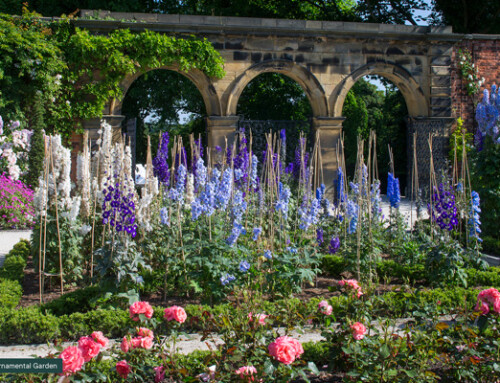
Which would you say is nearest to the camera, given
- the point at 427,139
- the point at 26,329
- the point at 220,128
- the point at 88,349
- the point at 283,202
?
the point at 88,349

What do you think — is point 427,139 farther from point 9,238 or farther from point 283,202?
point 9,238

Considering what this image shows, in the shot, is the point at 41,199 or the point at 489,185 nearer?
the point at 41,199

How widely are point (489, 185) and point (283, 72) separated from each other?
5270mm

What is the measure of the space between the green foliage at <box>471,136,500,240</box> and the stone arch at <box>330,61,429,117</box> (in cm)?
430

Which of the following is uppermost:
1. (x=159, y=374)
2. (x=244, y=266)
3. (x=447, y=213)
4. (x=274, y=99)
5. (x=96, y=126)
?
(x=274, y=99)

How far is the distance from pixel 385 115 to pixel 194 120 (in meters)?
6.54

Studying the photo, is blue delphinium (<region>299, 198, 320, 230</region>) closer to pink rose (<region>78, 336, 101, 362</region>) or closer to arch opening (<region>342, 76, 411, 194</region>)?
pink rose (<region>78, 336, 101, 362</region>)

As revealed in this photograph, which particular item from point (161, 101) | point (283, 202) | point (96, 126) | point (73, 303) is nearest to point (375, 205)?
point (283, 202)

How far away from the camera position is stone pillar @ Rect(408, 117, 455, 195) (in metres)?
11.9

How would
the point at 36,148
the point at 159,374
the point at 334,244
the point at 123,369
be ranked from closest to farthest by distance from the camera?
the point at 123,369 < the point at 159,374 < the point at 334,244 < the point at 36,148

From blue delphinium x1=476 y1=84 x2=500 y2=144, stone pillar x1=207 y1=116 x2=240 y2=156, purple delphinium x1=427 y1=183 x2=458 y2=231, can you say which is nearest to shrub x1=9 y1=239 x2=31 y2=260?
purple delphinium x1=427 y1=183 x2=458 y2=231

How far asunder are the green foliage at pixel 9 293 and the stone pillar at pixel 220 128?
256 inches

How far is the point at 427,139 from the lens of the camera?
467 inches

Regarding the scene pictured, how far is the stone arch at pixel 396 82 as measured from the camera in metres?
11.4
